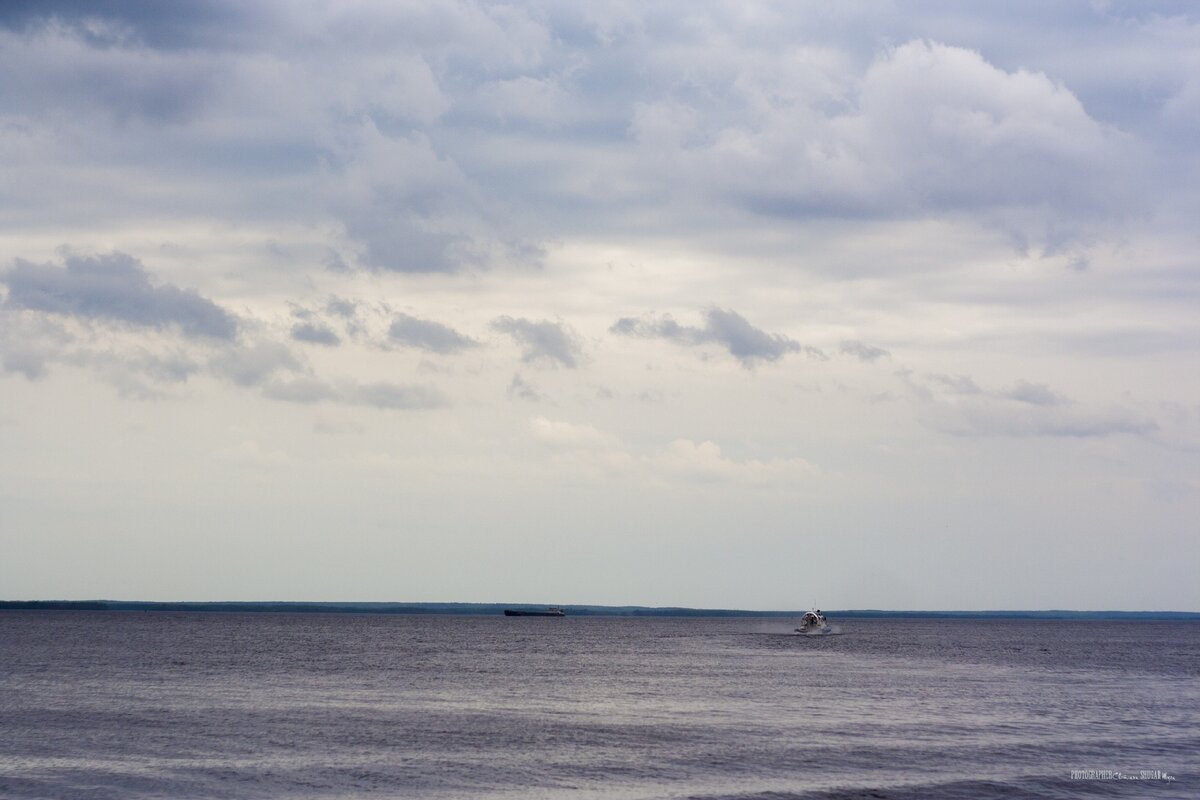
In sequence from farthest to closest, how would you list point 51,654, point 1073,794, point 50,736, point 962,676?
point 51,654
point 962,676
point 50,736
point 1073,794

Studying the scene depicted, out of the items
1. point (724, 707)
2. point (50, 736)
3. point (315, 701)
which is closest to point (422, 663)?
point (315, 701)

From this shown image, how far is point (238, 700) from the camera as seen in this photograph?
8156cm

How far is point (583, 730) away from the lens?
2643 inches

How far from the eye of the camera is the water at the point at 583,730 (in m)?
49.8

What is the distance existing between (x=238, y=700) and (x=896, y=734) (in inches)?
1756

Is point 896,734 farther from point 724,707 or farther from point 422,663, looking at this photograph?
point 422,663

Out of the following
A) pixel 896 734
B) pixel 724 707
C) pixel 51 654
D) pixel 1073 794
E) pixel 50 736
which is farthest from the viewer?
pixel 51 654

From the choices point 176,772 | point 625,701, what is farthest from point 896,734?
point 176,772

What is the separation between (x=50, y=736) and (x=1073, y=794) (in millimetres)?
50448

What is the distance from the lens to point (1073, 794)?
48312 millimetres

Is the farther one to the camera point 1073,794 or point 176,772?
point 176,772

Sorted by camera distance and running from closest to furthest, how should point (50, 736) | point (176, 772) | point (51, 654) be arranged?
point (176, 772) → point (50, 736) → point (51, 654)

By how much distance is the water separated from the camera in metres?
49.8

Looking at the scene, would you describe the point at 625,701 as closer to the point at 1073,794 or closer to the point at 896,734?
the point at 896,734
